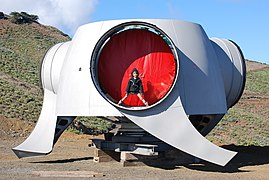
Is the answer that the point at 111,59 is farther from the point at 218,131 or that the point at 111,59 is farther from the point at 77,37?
the point at 218,131

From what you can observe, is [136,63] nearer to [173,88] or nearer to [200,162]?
[173,88]

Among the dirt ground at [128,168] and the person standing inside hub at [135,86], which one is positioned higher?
the person standing inside hub at [135,86]

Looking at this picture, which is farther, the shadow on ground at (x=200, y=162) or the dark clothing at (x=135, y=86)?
the shadow on ground at (x=200, y=162)

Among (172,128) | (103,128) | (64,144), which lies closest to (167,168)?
(172,128)

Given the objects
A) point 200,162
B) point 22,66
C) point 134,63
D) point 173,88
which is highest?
point 134,63

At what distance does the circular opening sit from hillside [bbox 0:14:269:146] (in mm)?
9799

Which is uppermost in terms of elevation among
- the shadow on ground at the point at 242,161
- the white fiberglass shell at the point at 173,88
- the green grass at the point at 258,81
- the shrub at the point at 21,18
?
the shrub at the point at 21,18

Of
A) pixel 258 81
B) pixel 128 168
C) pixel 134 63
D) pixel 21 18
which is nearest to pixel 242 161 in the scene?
pixel 128 168

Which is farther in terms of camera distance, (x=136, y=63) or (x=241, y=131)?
→ (x=241, y=131)

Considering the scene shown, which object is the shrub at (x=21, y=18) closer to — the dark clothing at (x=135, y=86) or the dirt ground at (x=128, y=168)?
the dirt ground at (x=128, y=168)

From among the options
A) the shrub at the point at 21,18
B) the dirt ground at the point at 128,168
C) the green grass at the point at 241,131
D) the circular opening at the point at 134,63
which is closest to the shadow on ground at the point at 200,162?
the dirt ground at the point at 128,168

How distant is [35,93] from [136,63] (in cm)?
2262

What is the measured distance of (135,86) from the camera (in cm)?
1208

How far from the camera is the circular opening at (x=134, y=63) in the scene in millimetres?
12180
